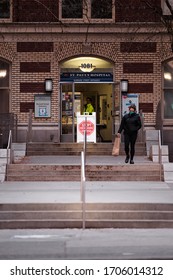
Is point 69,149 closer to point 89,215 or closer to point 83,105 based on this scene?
point 83,105

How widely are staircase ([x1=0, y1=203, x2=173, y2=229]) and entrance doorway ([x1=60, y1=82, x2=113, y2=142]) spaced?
1165cm

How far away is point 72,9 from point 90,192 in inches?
454

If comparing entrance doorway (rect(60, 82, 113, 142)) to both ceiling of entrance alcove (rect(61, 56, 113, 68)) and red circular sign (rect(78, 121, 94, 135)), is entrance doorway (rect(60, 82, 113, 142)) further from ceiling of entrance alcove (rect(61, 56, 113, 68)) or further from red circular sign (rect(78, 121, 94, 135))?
red circular sign (rect(78, 121, 94, 135))

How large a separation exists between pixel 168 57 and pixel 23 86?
20.1 feet

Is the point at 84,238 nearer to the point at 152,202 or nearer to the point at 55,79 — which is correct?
the point at 152,202

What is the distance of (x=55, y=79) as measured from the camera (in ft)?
79.7

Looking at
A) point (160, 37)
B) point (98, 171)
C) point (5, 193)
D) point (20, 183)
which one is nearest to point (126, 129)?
point (98, 171)

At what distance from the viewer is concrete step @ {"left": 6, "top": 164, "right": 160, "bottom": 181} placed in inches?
697

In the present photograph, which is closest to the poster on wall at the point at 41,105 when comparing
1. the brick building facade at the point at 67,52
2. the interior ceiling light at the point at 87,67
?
the brick building facade at the point at 67,52

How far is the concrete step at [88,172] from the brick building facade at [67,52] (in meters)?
6.12

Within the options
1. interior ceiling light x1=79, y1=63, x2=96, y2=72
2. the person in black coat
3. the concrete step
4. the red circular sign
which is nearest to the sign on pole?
the red circular sign

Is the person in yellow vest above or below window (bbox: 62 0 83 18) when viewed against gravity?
below

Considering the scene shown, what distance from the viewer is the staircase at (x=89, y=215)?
12.5 metres

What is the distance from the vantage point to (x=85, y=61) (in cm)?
2473
